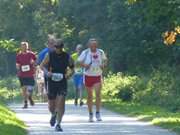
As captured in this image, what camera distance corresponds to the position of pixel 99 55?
20344 millimetres

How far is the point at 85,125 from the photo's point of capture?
1834 cm

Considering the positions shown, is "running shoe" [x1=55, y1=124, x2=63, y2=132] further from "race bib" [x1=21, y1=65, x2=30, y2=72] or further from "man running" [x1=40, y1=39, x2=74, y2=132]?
"race bib" [x1=21, y1=65, x2=30, y2=72]

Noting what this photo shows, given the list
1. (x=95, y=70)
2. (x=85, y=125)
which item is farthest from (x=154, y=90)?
(x=85, y=125)

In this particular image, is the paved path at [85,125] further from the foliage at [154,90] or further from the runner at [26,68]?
the foliage at [154,90]

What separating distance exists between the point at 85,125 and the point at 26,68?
25.0 feet

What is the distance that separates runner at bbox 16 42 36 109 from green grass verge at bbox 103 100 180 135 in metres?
2.50

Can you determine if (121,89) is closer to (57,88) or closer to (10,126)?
(57,88)

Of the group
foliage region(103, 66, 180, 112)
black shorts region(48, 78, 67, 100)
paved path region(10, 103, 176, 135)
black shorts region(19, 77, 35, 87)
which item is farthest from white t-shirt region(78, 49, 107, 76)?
black shorts region(19, 77, 35, 87)

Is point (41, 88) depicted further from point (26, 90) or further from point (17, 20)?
point (17, 20)

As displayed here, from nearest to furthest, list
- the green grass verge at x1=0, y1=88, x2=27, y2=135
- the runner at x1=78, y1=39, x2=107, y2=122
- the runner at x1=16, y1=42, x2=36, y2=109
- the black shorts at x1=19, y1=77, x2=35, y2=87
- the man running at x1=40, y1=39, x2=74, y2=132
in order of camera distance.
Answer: the green grass verge at x1=0, y1=88, x2=27, y2=135 → the man running at x1=40, y1=39, x2=74, y2=132 → the runner at x1=78, y1=39, x2=107, y2=122 → the runner at x1=16, y1=42, x2=36, y2=109 → the black shorts at x1=19, y1=77, x2=35, y2=87

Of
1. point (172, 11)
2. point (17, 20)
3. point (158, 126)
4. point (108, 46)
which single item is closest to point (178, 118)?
point (158, 126)

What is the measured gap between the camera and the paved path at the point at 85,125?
16.5 meters

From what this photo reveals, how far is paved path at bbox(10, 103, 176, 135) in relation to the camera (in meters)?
16.5

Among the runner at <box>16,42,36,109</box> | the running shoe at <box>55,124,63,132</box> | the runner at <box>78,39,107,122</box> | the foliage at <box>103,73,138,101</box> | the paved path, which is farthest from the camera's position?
the foliage at <box>103,73,138,101</box>
